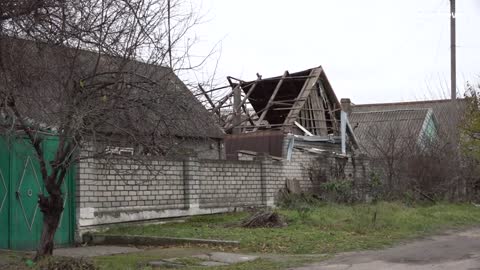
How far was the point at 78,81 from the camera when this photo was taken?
845 cm

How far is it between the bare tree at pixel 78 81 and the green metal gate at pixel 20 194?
2732 millimetres

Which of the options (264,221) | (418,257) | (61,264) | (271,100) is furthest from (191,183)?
(271,100)

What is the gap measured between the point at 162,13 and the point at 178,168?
7.23 metres

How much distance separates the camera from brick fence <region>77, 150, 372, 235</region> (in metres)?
13.0

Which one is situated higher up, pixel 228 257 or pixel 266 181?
pixel 266 181

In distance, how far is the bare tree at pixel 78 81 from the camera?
8.16m

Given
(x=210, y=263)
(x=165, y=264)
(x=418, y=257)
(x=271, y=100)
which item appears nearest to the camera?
(x=165, y=264)

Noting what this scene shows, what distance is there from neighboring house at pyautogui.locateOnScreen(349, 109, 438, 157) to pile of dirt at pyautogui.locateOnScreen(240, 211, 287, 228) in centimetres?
967

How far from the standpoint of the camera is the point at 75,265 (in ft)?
27.3

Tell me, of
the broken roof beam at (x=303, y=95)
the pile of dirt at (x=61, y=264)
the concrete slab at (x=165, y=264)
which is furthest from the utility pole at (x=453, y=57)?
the pile of dirt at (x=61, y=264)

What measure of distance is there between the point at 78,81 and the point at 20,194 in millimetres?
4170

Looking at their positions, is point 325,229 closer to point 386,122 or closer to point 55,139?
point 55,139

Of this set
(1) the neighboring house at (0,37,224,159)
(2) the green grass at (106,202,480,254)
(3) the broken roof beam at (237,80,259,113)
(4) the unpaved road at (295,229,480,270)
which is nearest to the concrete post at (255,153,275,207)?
(2) the green grass at (106,202,480,254)

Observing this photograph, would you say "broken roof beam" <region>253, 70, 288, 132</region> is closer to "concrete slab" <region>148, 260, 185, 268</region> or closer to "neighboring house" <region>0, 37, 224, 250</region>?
"neighboring house" <region>0, 37, 224, 250</region>
